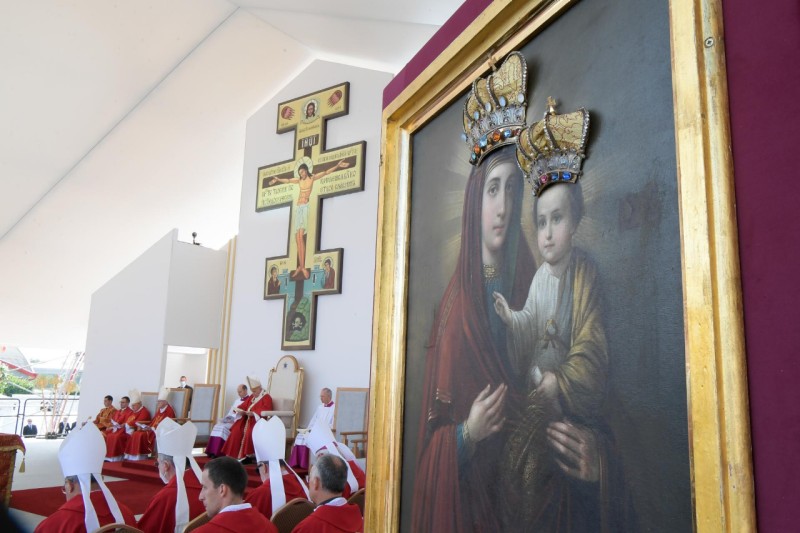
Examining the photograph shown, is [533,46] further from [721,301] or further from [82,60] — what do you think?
[82,60]

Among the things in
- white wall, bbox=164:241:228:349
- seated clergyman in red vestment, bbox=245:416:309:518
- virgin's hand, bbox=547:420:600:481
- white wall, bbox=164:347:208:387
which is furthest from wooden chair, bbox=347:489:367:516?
white wall, bbox=164:347:208:387

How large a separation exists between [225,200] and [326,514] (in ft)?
34.9

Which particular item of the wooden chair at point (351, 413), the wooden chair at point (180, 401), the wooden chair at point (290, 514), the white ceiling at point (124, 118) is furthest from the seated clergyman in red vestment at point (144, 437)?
the wooden chair at point (290, 514)

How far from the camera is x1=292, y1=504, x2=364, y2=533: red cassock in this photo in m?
2.87

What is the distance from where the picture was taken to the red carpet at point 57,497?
6121 millimetres

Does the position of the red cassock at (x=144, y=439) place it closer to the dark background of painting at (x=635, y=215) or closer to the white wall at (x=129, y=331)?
the white wall at (x=129, y=331)

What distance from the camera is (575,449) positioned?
1.19m

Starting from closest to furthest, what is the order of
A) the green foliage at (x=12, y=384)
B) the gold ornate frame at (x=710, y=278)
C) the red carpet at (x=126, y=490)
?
1. the gold ornate frame at (x=710, y=278)
2. the red carpet at (x=126, y=490)
3. the green foliage at (x=12, y=384)

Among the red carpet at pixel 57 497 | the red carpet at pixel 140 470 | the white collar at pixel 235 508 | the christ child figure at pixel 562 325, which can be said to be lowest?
the red carpet at pixel 57 497

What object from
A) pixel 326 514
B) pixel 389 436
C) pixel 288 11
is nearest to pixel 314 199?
pixel 288 11

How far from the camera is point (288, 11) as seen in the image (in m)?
7.87

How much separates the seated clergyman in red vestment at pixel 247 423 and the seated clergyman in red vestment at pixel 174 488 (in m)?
4.21

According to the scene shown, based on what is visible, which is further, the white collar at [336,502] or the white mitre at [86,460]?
the white mitre at [86,460]

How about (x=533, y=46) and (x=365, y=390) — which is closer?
(x=533, y=46)
